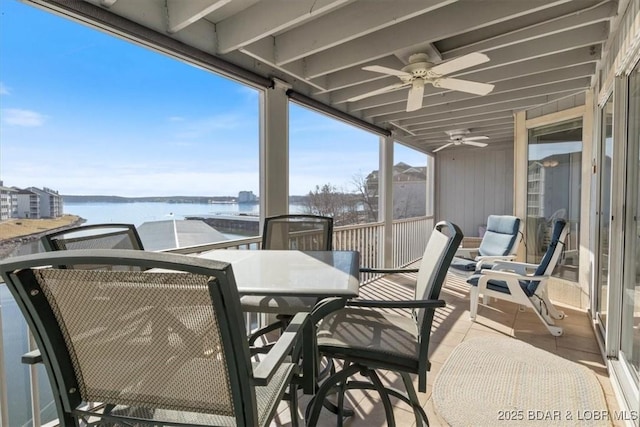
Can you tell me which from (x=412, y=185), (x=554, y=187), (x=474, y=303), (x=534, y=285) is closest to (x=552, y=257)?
(x=534, y=285)

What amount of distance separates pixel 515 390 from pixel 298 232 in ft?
5.80

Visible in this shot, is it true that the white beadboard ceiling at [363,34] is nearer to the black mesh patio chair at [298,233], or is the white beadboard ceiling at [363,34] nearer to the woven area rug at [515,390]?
the black mesh patio chair at [298,233]

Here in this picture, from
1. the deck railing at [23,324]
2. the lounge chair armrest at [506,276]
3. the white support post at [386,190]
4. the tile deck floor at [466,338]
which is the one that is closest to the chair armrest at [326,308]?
the tile deck floor at [466,338]

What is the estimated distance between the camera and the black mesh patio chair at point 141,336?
2.44 feet

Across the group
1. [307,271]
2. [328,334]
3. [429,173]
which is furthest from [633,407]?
[429,173]

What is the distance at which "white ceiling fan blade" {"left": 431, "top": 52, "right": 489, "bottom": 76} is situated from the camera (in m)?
2.22

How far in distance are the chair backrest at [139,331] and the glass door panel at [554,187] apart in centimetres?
417

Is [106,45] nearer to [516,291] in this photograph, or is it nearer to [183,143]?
[183,143]

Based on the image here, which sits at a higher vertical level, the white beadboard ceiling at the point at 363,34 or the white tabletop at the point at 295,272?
the white beadboard ceiling at the point at 363,34

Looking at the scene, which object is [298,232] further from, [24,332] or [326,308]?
[24,332]

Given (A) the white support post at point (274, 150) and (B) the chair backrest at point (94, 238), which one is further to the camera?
(A) the white support post at point (274, 150)

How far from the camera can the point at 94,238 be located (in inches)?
64.0

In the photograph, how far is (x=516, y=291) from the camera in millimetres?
3064

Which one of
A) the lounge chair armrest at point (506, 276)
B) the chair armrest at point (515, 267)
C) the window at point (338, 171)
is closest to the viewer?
the lounge chair armrest at point (506, 276)
